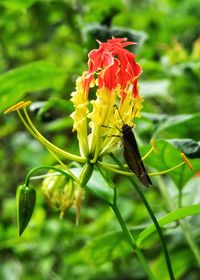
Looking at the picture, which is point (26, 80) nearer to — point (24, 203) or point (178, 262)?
point (24, 203)

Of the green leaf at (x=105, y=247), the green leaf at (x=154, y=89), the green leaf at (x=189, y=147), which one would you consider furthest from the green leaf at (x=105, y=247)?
the green leaf at (x=154, y=89)

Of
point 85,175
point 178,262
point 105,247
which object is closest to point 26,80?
point 105,247

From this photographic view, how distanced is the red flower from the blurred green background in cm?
20

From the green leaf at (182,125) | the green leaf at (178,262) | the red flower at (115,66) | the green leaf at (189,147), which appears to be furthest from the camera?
the green leaf at (178,262)

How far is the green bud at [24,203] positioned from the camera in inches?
37.7

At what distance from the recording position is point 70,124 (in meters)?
1.84

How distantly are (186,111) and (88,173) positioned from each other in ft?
5.01

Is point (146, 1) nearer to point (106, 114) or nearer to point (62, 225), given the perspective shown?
point (62, 225)

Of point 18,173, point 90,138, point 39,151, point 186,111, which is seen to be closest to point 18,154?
point 39,151

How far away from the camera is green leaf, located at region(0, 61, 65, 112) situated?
1.34 m

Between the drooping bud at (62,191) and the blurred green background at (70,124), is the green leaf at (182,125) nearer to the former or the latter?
the blurred green background at (70,124)

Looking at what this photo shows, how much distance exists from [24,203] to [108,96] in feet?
0.86

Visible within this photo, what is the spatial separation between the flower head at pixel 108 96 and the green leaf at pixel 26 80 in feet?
1.31

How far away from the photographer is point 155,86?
68.6 inches
